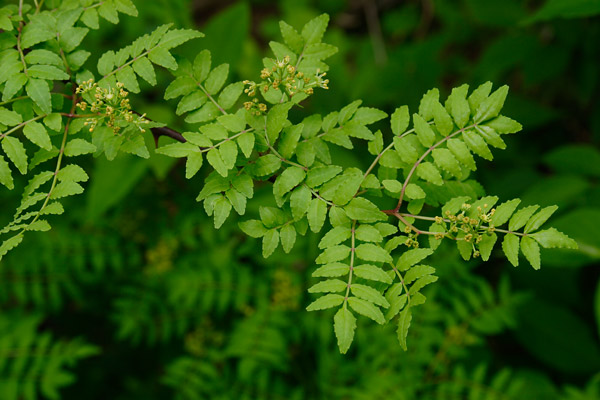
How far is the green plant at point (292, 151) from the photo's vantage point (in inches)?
45.1

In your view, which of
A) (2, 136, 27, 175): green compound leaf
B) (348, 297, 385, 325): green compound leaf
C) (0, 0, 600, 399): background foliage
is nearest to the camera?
(348, 297, 385, 325): green compound leaf

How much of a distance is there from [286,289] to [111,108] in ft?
5.15

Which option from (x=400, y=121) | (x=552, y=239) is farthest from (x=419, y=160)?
(x=552, y=239)

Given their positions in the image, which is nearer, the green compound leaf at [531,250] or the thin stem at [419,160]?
the green compound leaf at [531,250]

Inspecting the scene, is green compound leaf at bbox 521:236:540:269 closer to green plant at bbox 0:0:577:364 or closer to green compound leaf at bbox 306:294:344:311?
green plant at bbox 0:0:577:364

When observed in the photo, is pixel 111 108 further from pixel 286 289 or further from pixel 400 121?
pixel 286 289

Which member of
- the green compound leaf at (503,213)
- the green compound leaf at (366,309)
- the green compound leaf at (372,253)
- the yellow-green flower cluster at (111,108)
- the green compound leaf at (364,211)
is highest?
the yellow-green flower cluster at (111,108)

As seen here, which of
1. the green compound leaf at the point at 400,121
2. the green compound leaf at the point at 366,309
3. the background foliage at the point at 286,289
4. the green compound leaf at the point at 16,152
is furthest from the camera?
the background foliage at the point at 286,289

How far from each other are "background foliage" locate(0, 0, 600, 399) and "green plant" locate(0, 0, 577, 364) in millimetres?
949

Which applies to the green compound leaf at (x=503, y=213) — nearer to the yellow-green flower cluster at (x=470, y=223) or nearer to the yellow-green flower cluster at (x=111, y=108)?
the yellow-green flower cluster at (x=470, y=223)

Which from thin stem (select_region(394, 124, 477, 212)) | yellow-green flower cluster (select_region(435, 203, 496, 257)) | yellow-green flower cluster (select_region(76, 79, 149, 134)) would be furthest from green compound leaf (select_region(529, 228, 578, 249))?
yellow-green flower cluster (select_region(76, 79, 149, 134))

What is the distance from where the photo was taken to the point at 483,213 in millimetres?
1145

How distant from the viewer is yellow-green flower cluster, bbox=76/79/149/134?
1.19 meters

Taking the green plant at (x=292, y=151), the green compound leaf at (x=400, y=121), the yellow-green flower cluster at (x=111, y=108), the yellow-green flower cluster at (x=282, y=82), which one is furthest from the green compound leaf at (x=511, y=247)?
the yellow-green flower cluster at (x=111, y=108)
